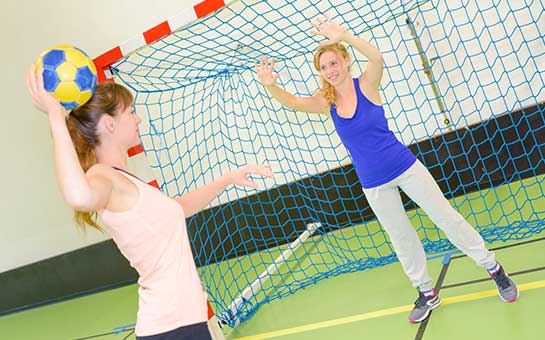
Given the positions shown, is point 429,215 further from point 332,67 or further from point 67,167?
point 67,167

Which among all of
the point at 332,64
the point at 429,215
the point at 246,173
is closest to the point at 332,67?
the point at 332,64

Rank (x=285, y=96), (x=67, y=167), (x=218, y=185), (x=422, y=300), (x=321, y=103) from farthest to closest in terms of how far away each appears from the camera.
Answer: (x=285, y=96), (x=321, y=103), (x=422, y=300), (x=218, y=185), (x=67, y=167)

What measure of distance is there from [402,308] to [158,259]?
1.78 metres

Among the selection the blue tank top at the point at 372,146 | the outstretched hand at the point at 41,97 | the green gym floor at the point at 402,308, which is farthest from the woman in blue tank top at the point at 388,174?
the outstretched hand at the point at 41,97

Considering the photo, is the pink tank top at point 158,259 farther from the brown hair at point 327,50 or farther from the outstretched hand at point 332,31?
the brown hair at point 327,50

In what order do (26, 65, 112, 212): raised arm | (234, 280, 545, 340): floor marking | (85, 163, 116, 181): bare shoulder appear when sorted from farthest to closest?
(234, 280, 545, 340): floor marking, (85, 163, 116, 181): bare shoulder, (26, 65, 112, 212): raised arm

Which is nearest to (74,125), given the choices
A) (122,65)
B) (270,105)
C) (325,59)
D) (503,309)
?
(325,59)

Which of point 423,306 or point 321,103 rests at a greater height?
point 321,103

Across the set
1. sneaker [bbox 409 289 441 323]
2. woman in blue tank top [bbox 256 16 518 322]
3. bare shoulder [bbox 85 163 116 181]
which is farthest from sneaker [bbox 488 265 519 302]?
bare shoulder [bbox 85 163 116 181]

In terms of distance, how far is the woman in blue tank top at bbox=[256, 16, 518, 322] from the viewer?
2.72 m

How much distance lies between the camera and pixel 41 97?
1466mm

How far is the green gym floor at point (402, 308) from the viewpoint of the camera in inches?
101

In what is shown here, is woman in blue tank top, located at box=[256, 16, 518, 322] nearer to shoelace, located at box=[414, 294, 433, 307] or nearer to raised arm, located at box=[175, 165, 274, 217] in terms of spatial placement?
shoelace, located at box=[414, 294, 433, 307]

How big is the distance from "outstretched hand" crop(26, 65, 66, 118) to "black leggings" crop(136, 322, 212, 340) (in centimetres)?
69
